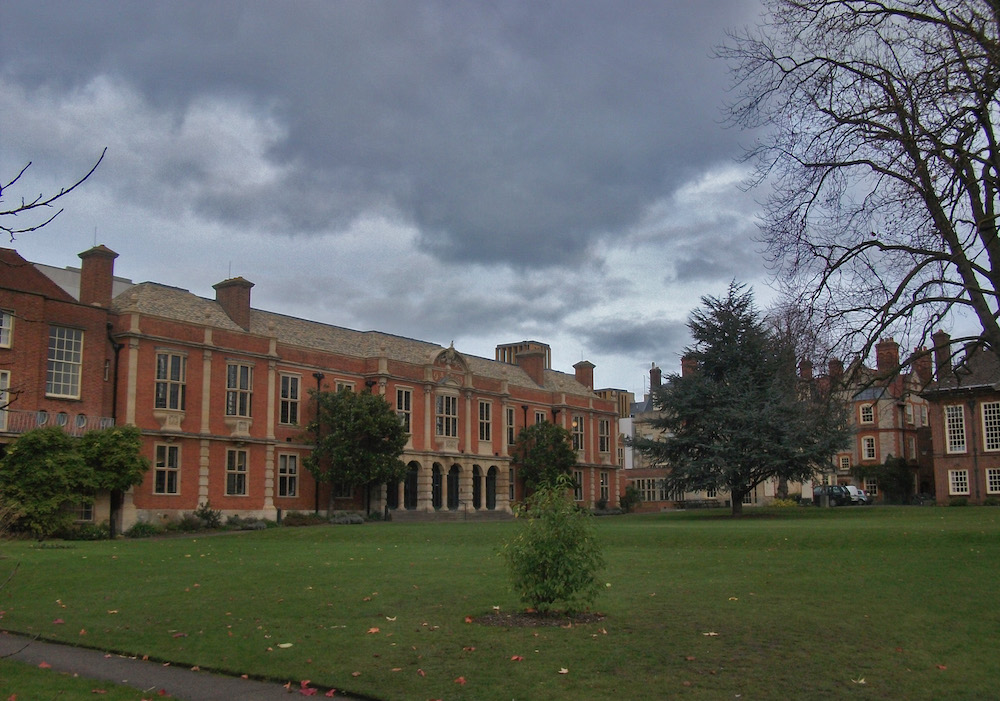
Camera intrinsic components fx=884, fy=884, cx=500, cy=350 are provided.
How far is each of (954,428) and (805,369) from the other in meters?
48.9

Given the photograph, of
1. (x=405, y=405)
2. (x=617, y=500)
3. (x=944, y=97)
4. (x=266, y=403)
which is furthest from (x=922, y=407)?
(x=944, y=97)

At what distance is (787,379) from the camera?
59.5ft

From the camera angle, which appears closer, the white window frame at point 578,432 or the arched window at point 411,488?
the arched window at point 411,488

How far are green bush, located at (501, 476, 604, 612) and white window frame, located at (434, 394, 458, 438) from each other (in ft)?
138

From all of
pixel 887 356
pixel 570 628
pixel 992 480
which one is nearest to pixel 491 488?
pixel 992 480

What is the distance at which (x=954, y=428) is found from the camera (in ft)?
195

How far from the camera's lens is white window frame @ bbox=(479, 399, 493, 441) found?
58.7m

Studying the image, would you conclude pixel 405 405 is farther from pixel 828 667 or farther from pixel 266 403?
pixel 828 667

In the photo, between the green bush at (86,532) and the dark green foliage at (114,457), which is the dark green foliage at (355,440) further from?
the green bush at (86,532)

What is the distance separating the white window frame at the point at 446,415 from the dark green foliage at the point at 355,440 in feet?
27.8

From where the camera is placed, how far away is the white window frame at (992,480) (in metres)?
57.2

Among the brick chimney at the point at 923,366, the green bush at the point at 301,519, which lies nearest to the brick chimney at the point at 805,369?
the brick chimney at the point at 923,366

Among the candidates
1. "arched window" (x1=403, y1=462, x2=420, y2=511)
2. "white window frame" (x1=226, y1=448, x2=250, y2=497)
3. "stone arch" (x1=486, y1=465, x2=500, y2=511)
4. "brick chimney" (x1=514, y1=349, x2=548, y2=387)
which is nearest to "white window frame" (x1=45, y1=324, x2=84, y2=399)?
"white window frame" (x1=226, y1=448, x2=250, y2=497)

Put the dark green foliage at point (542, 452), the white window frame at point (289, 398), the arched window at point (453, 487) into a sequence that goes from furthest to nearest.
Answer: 1. the dark green foliage at point (542, 452)
2. the arched window at point (453, 487)
3. the white window frame at point (289, 398)
